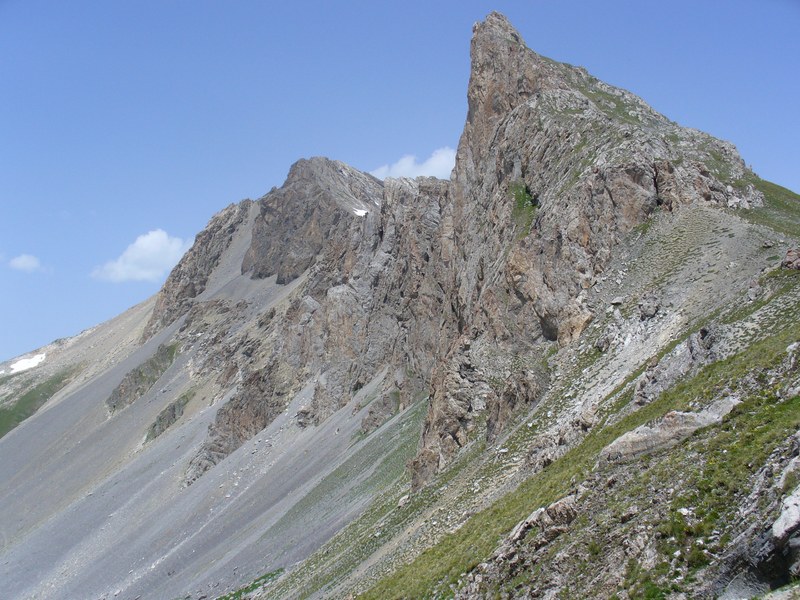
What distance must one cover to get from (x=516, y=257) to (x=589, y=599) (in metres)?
37.0

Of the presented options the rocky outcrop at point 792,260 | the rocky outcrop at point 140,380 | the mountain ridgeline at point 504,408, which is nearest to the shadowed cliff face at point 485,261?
the mountain ridgeline at point 504,408

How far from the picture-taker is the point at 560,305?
46.6 meters

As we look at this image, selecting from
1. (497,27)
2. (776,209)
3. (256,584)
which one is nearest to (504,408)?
(776,209)

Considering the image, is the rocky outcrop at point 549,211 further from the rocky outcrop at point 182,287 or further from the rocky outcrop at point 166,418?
the rocky outcrop at point 182,287

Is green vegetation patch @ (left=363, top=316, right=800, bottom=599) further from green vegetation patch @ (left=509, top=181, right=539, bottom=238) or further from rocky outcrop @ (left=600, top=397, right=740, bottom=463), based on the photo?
green vegetation patch @ (left=509, top=181, right=539, bottom=238)

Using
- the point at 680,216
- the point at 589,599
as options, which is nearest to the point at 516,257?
the point at 680,216

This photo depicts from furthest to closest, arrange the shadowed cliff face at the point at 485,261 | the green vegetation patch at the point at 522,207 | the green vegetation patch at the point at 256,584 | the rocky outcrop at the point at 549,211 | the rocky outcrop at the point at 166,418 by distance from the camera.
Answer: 1. the rocky outcrop at the point at 166,418
2. the green vegetation patch at the point at 522,207
3. the green vegetation patch at the point at 256,584
4. the shadowed cliff face at the point at 485,261
5. the rocky outcrop at the point at 549,211

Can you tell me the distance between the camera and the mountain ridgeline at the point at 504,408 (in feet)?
59.0

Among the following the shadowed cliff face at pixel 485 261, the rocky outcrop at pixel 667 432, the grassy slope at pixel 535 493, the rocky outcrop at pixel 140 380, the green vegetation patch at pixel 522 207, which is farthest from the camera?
the rocky outcrop at pixel 140 380

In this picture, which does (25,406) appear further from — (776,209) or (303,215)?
(776,209)

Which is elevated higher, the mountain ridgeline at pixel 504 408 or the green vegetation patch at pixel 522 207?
the green vegetation patch at pixel 522 207

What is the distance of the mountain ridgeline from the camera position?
17984mm

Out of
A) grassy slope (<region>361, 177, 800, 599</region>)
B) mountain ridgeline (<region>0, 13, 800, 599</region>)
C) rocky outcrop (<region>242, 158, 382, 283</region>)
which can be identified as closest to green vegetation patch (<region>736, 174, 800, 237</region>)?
mountain ridgeline (<region>0, 13, 800, 599</region>)

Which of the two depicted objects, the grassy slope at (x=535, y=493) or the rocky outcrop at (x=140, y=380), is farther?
the rocky outcrop at (x=140, y=380)
